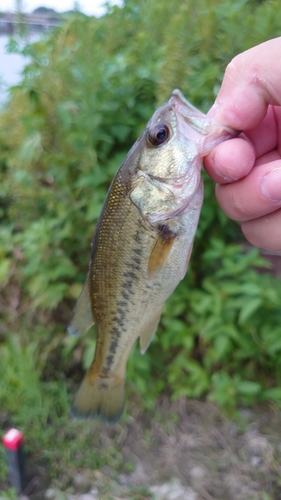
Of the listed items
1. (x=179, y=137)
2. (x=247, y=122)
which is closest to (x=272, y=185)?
(x=247, y=122)

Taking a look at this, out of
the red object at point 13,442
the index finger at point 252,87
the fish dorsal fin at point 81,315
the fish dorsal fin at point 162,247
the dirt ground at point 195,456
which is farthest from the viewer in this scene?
the dirt ground at point 195,456

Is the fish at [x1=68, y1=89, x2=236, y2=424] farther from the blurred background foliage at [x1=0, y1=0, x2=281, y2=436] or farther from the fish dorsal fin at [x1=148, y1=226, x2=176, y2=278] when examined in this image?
the blurred background foliage at [x1=0, y1=0, x2=281, y2=436]

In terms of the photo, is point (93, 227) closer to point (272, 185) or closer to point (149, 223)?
point (149, 223)

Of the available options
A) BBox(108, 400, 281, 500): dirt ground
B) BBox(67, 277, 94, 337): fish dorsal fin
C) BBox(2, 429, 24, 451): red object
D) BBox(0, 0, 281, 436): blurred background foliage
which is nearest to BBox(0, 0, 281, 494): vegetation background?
BBox(0, 0, 281, 436): blurred background foliage

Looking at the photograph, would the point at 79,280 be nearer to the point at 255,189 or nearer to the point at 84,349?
the point at 84,349

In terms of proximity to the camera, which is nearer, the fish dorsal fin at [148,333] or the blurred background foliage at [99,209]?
the fish dorsal fin at [148,333]

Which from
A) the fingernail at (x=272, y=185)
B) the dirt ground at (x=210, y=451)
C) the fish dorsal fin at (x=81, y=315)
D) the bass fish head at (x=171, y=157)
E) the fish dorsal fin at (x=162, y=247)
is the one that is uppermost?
the bass fish head at (x=171, y=157)

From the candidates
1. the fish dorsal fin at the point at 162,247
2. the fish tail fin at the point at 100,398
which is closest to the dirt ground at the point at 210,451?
the fish tail fin at the point at 100,398

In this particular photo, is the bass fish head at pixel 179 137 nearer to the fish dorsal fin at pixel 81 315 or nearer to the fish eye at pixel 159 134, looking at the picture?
the fish eye at pixel 159 134
